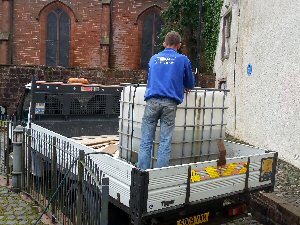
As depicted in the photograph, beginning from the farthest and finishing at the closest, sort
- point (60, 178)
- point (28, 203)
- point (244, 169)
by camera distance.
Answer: point (28, 203)
point (60, 178)
point (244, 169)

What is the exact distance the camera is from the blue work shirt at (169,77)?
4.46 meters

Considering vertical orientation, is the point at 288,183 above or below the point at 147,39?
below

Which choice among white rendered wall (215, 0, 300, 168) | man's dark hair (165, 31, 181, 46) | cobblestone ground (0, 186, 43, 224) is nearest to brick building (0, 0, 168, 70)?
white rendered wall (215, 0, 300, 168)

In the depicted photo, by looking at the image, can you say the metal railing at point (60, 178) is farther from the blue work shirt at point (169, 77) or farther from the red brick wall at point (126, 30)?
the red brick wall at point (126, 30)

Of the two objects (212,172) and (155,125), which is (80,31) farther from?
(212,172)

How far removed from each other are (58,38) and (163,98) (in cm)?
2154

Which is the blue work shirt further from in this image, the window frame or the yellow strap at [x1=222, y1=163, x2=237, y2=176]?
the window frame

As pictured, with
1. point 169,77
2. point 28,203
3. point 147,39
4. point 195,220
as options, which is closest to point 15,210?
point 28,203

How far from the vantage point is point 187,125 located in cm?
468

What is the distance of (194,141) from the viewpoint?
187 inches

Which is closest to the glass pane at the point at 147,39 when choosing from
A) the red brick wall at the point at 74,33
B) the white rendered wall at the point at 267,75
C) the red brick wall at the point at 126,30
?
the red brick wall at the point at 126,30

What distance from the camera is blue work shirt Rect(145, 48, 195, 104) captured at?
14.6ft

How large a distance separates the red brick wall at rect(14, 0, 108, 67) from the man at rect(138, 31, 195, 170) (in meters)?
19.5

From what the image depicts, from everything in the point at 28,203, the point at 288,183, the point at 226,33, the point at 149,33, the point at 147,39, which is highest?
the point at 149,33
